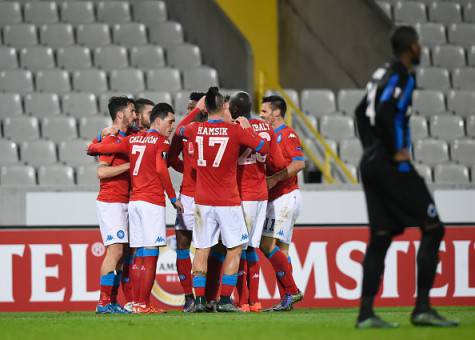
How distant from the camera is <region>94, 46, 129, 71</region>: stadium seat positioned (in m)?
16.4

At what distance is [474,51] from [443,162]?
10.5 ft

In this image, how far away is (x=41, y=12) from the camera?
56.5 feet

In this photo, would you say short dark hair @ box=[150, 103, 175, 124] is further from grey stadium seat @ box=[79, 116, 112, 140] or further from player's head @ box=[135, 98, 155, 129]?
grey stadium seat @ box=[79, 116, 112, 140]

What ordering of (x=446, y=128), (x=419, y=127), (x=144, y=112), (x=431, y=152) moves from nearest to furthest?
(x=144, y=112)
(x=431, y=152)
(x=419, y=127)
(x=446, y=128)

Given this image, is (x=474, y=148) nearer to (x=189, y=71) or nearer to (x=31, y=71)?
(x=189, y=71)

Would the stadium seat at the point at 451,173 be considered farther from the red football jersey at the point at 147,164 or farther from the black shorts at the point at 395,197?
the black shorts at the point at 395,197

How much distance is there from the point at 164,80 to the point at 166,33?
1431mm

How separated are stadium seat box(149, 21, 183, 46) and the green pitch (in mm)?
8486

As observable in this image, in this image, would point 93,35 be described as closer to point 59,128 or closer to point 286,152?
point 59,128

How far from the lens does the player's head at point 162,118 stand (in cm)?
996

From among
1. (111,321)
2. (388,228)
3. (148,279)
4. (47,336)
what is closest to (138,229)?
(148,279)

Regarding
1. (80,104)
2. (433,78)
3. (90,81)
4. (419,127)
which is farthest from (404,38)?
(433,78)

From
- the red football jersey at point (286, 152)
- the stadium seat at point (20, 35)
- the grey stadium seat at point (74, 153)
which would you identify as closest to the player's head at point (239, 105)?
the red football jersey at point (286, 152)

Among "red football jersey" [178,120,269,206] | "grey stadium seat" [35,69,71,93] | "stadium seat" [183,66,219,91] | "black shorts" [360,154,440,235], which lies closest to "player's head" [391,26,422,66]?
"black shorts" [360,154,440,235]
